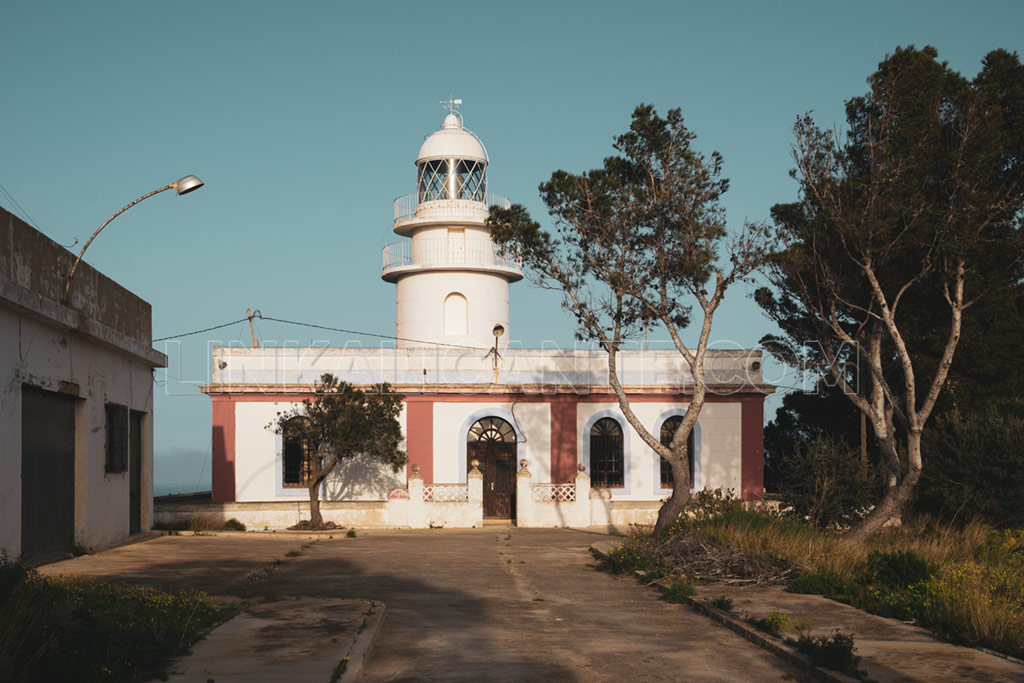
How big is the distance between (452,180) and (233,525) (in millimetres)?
11282

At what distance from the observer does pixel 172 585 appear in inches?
480

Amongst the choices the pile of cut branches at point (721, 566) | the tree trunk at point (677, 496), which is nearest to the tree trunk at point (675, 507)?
the tree trunk at point (677, 496)

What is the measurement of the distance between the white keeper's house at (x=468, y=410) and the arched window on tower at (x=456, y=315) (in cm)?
4

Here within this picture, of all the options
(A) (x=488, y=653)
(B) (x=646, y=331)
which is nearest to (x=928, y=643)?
(A) (x=488, y=653)

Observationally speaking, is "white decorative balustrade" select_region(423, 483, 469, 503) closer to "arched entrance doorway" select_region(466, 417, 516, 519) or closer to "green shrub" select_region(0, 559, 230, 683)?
"arched entrance doorway" select_region(466, 417, 516, 519)

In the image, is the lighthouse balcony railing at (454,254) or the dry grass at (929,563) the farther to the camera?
the lighthouse balcony railing at (454,254)

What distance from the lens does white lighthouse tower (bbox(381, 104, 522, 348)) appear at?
28.9m

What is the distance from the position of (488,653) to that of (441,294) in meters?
20.9

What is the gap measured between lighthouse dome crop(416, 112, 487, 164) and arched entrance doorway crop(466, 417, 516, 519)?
764 centimetres

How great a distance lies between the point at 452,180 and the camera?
29172 mm

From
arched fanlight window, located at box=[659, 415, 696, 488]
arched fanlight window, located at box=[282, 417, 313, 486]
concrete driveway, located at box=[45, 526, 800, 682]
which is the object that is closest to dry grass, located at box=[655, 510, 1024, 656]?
concrete driveway, located at box=[45, 526, 800, 682]

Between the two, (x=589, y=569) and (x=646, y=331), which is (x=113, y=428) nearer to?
(x=589, y=569)

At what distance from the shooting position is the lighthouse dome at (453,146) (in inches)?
1147

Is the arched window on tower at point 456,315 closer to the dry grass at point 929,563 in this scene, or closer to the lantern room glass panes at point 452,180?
the lantern room glass panes at point 452,180
